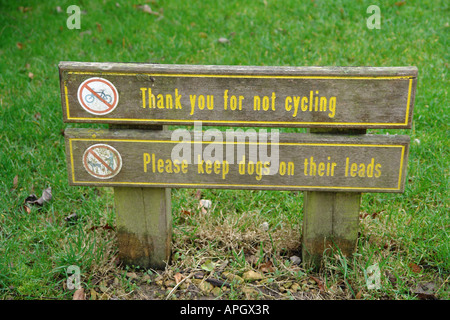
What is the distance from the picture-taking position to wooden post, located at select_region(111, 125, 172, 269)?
2680 mm

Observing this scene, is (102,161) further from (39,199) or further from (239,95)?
(39,199)

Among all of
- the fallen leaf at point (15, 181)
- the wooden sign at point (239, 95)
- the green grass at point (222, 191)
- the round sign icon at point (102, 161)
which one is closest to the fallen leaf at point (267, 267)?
the green grass at point (222, 191)

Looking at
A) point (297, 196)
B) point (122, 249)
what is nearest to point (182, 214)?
point (122, 249)

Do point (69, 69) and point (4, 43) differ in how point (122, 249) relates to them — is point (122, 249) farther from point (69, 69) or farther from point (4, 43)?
point (4, 43)

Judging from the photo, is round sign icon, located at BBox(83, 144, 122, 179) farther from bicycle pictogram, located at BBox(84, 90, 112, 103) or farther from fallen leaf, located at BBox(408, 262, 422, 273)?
fallen leaf, located at BBox(408, 262, 422, 273)

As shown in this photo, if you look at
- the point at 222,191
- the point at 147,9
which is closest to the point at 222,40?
the point at 147,9

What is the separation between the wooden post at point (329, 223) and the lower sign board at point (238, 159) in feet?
0.40

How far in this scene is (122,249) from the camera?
9.25 feet

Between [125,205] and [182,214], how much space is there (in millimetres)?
635

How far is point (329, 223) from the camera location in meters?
2.69

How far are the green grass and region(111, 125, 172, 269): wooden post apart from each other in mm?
93

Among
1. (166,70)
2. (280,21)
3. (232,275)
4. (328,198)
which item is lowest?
(232,275)

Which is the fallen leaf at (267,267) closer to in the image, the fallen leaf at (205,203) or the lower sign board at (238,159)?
the lower sign board at (238,159)

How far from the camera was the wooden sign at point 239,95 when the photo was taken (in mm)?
2346
